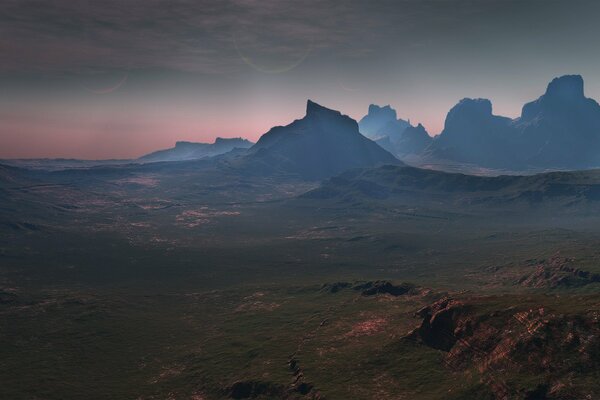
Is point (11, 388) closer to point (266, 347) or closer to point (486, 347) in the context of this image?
point (266, 347)

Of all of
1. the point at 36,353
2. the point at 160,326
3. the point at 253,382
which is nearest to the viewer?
the point at 253,382

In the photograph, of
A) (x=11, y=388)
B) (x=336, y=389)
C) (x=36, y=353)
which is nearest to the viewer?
(x=336, y=389)

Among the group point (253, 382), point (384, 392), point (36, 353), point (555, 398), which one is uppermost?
point (555, 398)

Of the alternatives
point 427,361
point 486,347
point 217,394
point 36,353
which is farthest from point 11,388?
point 486,347

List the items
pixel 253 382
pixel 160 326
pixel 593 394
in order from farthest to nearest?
pixel 160 326
pixel 253 382
pixel 593 394

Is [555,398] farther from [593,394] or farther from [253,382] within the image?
[253,382]

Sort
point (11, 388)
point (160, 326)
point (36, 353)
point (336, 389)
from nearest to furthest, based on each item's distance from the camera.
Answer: point (336, 389) < point (11, 388) < point (36, 353) < point (160, 326)

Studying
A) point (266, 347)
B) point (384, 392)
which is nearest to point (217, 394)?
point (266, 347)

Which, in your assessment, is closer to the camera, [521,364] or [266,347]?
[521,364]

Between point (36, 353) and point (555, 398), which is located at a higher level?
point (555, 398)
